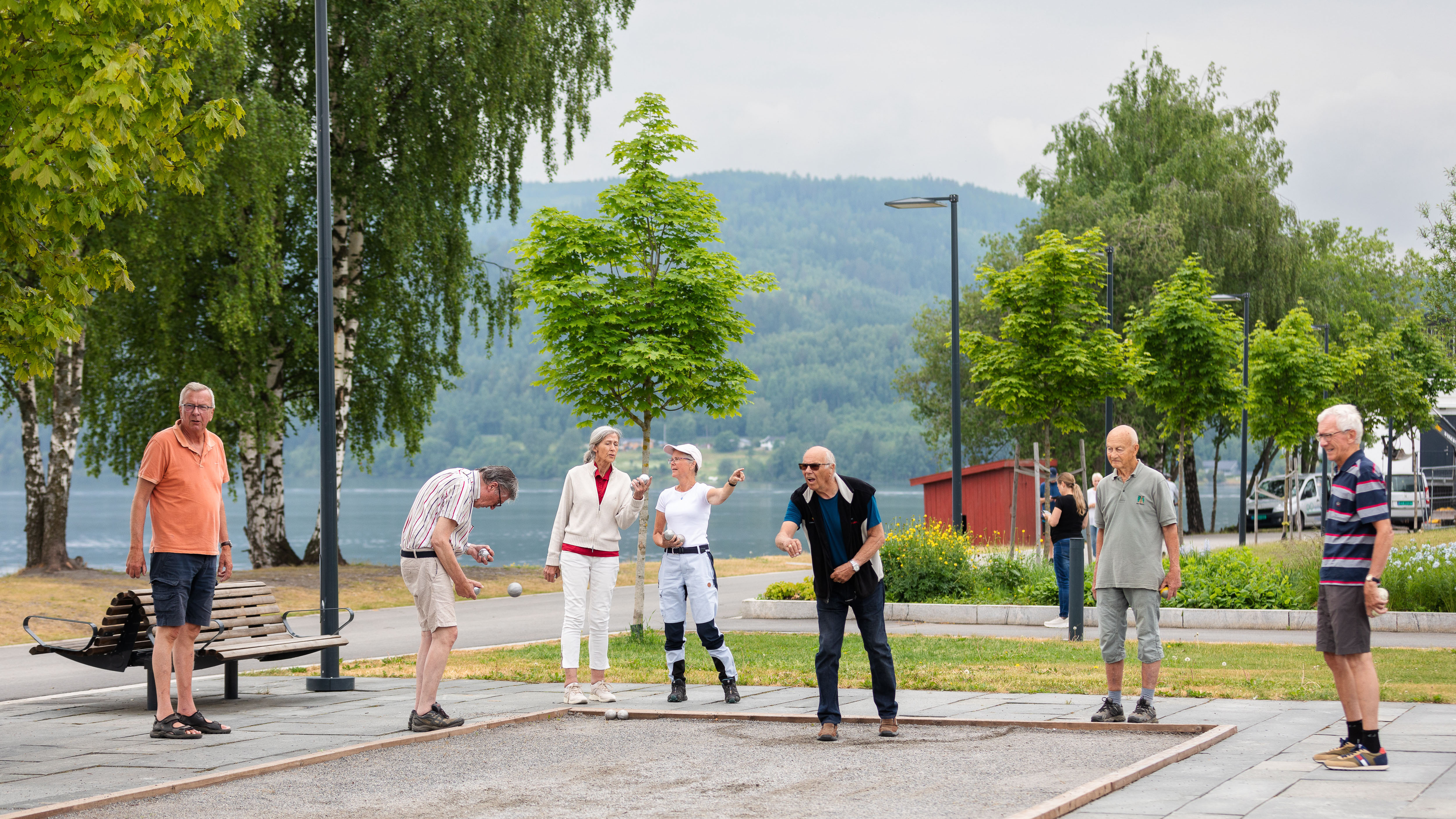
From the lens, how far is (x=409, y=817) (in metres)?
5.98

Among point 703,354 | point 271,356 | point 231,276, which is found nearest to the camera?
point 703,354

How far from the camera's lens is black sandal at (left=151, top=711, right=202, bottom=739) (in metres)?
8.24

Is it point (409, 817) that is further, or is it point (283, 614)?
point (283, 614)

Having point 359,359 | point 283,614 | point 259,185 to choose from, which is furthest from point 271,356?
point 283,614

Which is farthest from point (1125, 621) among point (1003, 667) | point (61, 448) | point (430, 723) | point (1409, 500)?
point (1409, 500)

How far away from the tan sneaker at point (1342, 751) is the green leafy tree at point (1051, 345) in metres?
15.3

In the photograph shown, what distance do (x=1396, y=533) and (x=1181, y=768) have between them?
2915 centimetres

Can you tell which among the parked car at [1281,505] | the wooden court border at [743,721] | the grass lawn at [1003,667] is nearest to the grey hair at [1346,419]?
the wooden court border at [743,721]

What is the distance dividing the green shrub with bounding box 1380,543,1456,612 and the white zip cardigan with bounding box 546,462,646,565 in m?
9.64

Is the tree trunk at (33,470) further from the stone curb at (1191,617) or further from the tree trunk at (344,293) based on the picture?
the stone curb at (1191,617)

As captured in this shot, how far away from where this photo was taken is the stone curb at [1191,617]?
1449 centimetres

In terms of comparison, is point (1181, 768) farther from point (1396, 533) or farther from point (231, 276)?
point (1396, 533)

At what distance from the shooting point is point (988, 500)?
38.2 metres

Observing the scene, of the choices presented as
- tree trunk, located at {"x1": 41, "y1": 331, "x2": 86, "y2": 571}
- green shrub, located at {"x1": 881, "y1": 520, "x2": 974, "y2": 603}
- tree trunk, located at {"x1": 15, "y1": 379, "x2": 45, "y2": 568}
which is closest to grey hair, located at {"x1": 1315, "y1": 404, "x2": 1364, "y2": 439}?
green shrub, located at {"x1": 881, "y1": 520, "x2": 974, "y2": 603}
